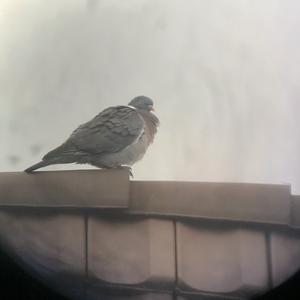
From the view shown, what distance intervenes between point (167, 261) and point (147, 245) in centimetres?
3

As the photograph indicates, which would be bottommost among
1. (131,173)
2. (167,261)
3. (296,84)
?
(167,261)

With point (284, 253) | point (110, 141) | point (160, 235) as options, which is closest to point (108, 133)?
point (110, 141)

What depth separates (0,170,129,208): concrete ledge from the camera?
1.81ft

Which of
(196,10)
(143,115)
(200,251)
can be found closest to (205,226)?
(200,251)

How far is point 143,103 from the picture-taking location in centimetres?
57

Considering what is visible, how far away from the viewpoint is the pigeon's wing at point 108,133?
56 cm

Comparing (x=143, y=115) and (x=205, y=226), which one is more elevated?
(x=143, y=115)

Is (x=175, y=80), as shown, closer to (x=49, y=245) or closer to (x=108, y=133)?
(x=108, y=133)

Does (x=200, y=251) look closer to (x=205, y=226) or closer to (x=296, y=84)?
(x=205, y=226)

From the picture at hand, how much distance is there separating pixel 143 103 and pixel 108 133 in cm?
6

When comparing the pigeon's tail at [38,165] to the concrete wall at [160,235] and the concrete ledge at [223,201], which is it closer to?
the concrete wall at [160,235]

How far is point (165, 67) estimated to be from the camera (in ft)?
1.86

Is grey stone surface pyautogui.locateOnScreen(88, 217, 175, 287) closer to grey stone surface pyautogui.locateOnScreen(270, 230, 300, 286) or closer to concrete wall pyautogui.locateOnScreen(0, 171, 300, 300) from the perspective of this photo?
concrete wall pyautogui.locateOnScreen(0, 171, 300, 300)

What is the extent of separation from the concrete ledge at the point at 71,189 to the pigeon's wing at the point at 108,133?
0.03 metres
